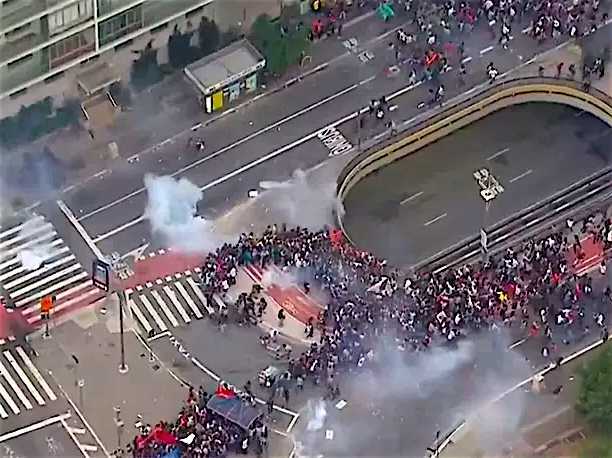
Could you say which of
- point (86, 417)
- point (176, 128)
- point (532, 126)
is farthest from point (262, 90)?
point (86, 417)

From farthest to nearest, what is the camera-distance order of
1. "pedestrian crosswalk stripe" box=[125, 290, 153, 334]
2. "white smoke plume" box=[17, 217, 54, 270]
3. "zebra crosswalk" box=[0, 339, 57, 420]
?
"white smoke plume" box=[17, 217, 54, 270] < "pedestrian crosswalk stripe" box=[125, 290, 153, 334] < "zebra crosswalk" box=[0, 339, 57, 420]

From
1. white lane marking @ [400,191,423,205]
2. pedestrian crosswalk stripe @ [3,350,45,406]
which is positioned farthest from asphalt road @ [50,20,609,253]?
pedestrian crosswalk stripe @ [3,350,45,406]

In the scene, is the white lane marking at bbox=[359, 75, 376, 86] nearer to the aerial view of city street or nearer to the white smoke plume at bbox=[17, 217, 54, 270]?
the aerial view of city street

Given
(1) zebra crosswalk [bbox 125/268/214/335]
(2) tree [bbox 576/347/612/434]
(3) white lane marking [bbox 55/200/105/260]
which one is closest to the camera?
(2) tree [bbox 576/347/612/434]

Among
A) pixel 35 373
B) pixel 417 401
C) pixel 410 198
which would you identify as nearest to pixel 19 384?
pixel 35 373

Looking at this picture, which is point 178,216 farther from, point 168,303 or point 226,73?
point 226,73

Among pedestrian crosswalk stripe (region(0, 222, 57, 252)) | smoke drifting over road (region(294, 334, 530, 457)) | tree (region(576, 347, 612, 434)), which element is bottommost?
tree (region(576, 347, 612, 434))

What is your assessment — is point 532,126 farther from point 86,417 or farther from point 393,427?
point 86,417
